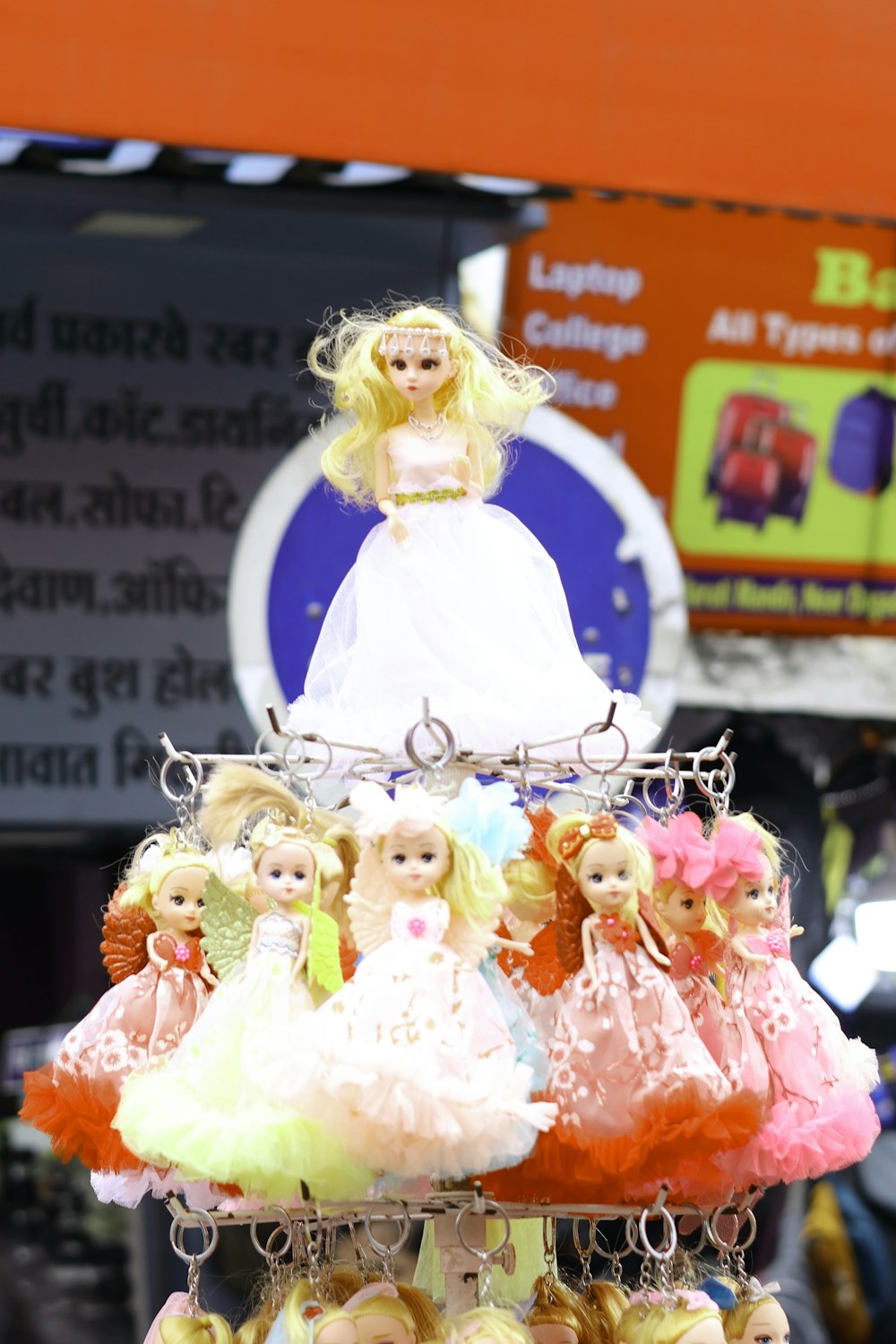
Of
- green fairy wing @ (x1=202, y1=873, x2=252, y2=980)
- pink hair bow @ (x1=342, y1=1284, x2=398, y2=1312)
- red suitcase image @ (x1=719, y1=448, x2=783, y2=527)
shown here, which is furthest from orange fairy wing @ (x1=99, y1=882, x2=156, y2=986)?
red suitcase image @ (x1=719, y1=448, x2=783, y2=527)

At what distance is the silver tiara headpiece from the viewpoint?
9.09 ft

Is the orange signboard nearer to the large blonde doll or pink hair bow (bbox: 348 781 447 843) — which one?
the large blonde doll

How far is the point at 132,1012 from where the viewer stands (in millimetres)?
2588

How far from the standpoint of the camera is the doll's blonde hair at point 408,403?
2809mm

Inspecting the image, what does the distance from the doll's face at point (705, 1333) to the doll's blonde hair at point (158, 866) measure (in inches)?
36.1

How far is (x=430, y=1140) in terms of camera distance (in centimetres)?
216

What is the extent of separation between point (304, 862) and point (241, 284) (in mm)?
3139

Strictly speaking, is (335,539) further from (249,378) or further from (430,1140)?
(430,1140)

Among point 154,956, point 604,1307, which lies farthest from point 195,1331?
point 604,1307

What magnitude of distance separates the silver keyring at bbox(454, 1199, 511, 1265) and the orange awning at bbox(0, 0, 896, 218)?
3308mm

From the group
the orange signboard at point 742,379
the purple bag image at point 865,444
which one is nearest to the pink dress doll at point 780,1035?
the orange signboard at point 742,379

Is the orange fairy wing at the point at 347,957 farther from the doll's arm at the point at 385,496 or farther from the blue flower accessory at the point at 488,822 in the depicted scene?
the doll's arm at the point at 385,496

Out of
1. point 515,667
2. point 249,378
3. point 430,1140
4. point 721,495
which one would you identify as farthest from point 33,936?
point 430,1140

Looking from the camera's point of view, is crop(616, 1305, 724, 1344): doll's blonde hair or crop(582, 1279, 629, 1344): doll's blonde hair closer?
crop(616, 1305, 724, 1344): doll's blonde hair
